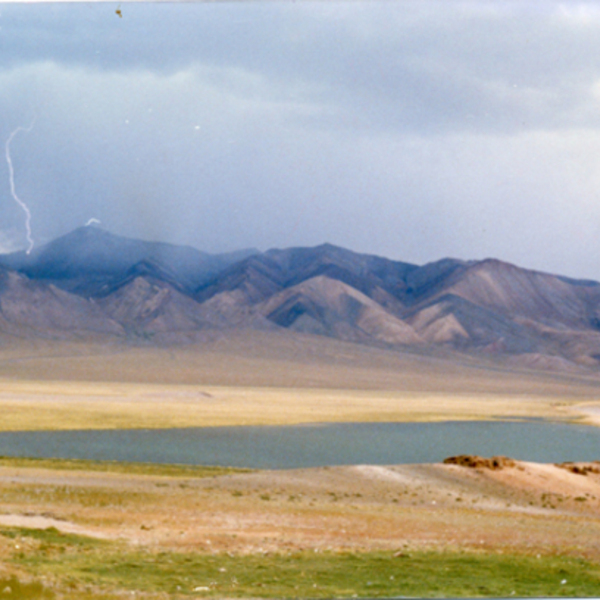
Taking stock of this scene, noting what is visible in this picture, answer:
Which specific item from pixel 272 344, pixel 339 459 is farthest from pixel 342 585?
pixel 272 344

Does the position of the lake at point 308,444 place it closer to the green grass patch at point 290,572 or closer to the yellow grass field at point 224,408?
the yellow grass field at point 224,408

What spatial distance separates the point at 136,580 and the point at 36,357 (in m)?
123

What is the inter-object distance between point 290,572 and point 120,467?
15.6 metres

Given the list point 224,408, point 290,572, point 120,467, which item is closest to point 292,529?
point 290,572

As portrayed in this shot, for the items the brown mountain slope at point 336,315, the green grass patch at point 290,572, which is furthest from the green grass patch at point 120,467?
the brown mountain slope at point 336,315

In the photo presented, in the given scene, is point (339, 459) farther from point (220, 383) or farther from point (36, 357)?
point (36, 357)

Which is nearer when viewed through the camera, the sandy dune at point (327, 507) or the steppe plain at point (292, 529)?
the steppe plain at point (292, 529)

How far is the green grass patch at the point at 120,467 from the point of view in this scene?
2708 cm

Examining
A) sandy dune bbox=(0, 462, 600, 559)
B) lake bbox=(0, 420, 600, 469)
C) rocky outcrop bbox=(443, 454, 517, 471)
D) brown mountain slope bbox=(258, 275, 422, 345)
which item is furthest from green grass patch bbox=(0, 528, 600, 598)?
brown mountain slope bbox=(258, 275, 422, 345)

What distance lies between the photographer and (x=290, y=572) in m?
13.6

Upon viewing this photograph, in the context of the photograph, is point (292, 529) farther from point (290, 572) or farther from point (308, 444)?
point (308, 444)

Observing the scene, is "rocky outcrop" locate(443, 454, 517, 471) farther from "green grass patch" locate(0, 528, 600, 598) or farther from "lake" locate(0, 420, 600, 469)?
"green grass patch" locate(0, 528, 600, 598)

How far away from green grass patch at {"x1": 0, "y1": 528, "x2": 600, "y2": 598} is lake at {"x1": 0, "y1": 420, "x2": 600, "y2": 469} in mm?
18283

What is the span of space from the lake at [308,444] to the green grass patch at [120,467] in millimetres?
3121
